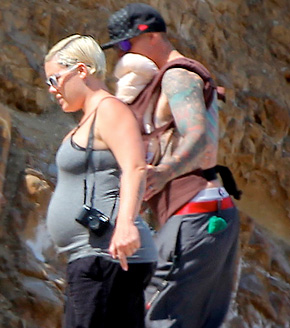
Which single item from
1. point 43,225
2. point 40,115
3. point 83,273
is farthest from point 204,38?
point 83,273

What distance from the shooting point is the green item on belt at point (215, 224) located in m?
3.10

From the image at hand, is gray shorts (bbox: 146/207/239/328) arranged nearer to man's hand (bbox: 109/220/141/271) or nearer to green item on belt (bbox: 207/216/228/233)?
green item on belt (bbox: 207/216/228/233)

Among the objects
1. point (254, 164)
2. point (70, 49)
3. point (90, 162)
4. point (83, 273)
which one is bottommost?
point (254, 164)

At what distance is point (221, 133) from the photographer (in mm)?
7250

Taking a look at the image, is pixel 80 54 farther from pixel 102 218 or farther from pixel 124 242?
pixel 124 242

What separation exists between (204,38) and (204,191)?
4661mm

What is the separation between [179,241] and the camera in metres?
3.11

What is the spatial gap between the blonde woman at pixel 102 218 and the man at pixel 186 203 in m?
0.21

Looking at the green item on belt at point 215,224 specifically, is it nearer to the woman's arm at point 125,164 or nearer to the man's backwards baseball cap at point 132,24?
the woman's arm at point 125,164

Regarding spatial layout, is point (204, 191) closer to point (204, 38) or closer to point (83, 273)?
point (83, 273)

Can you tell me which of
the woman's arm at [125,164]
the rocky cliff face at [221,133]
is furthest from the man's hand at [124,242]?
the rocky cliff face at [221,133]

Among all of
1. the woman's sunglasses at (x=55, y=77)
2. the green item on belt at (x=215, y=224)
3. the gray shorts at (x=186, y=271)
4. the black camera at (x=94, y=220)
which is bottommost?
the gray shorts at (x=186, y=271)

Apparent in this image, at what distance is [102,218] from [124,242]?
17cm

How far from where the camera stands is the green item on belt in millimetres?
3104
